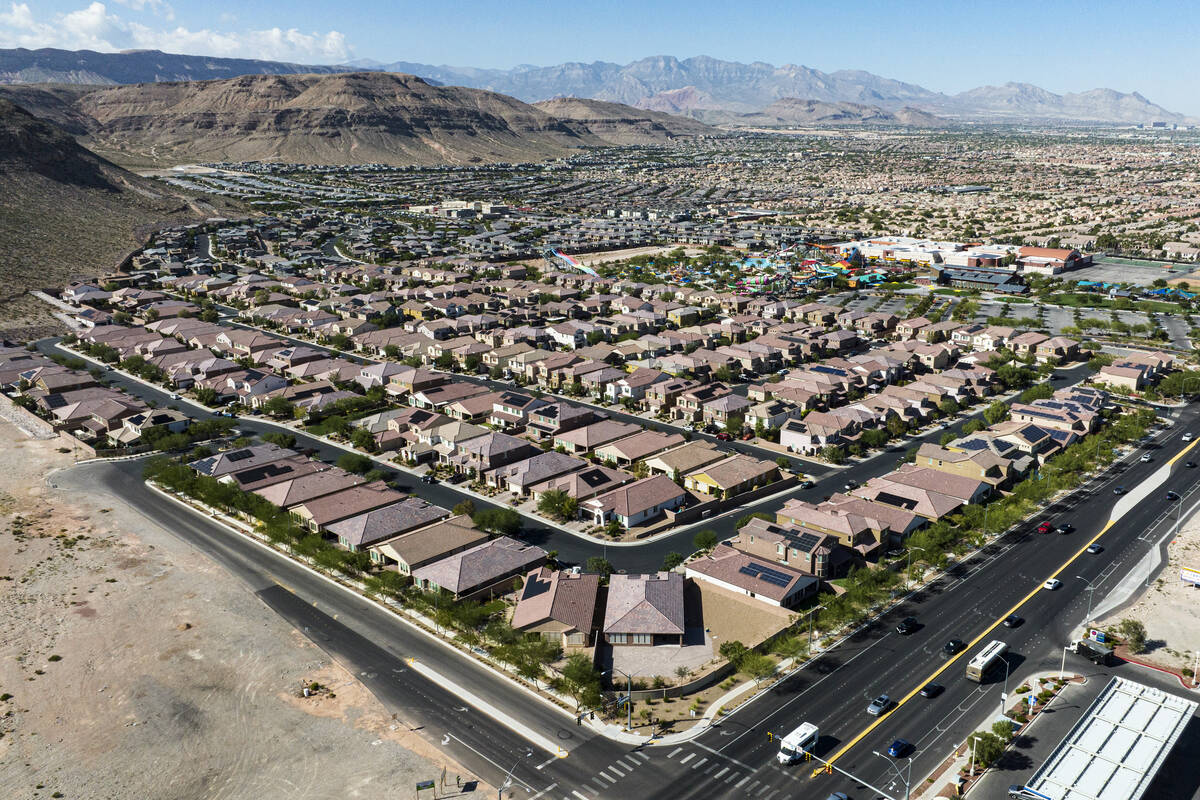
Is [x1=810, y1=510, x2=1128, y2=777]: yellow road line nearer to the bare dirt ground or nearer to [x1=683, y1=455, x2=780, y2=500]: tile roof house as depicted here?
the bare dirt ground

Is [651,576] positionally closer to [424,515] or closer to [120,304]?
[424,515]

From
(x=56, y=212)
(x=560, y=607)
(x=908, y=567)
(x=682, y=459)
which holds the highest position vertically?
(x=56, y=212)

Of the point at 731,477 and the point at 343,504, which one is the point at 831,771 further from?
the point at 343,504

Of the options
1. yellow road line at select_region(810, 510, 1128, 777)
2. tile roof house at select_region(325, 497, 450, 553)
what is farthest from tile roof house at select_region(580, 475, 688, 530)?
yellow road line at select_region(810, 510, 1128, 777)

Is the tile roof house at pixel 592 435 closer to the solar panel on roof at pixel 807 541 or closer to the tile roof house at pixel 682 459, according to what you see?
the tile roof house at pixel 682 459

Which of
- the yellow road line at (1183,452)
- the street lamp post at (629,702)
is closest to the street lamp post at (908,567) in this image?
the street lamp post at (629,702)

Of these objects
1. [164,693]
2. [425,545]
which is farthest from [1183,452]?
[164,693]

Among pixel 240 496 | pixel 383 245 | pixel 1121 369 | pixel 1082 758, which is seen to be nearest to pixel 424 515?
pixel 240 496
